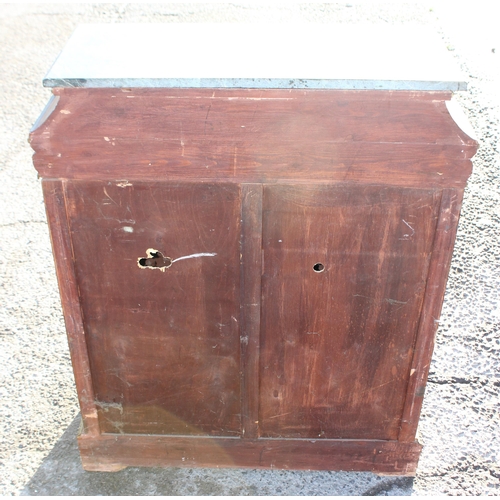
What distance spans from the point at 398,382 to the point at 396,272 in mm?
462

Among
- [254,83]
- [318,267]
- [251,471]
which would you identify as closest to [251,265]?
[318,267]

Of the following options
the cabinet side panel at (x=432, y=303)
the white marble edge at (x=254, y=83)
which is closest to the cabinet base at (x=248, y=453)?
the cabinet side panel at (x=432, y=303)

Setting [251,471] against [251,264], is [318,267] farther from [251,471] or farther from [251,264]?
[251,471]

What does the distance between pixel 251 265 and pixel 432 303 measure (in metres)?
0.62

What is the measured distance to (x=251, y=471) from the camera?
7.54 feet

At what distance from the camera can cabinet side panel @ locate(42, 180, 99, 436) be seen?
69.0 inches

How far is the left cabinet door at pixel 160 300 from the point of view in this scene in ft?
5.79

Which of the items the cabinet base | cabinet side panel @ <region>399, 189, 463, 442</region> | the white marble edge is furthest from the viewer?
the cabinet base

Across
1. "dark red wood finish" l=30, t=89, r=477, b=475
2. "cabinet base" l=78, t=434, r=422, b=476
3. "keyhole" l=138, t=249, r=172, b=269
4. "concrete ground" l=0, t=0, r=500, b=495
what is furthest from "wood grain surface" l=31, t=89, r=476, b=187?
"concrete ground" l=0, t=0, r=500, b=495

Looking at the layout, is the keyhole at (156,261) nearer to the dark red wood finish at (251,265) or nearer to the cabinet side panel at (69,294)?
the dark red wood finish at (251,265)

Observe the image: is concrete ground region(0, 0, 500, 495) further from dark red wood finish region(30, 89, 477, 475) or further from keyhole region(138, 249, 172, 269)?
keyhole region(138, 249, 172, 269)

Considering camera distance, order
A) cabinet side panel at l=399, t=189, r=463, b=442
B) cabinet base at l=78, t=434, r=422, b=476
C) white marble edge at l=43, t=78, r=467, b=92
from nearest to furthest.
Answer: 1. white marble edge at l=43, t=78, r=467, b=92
2. cabinet side panel at l=399, t=189, r=463, b=442
3. cabinet base at l=78, t=434, r=422, b=476

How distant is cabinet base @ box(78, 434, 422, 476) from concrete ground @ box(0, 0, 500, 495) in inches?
2.3

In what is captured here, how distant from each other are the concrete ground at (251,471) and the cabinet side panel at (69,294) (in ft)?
1.17
